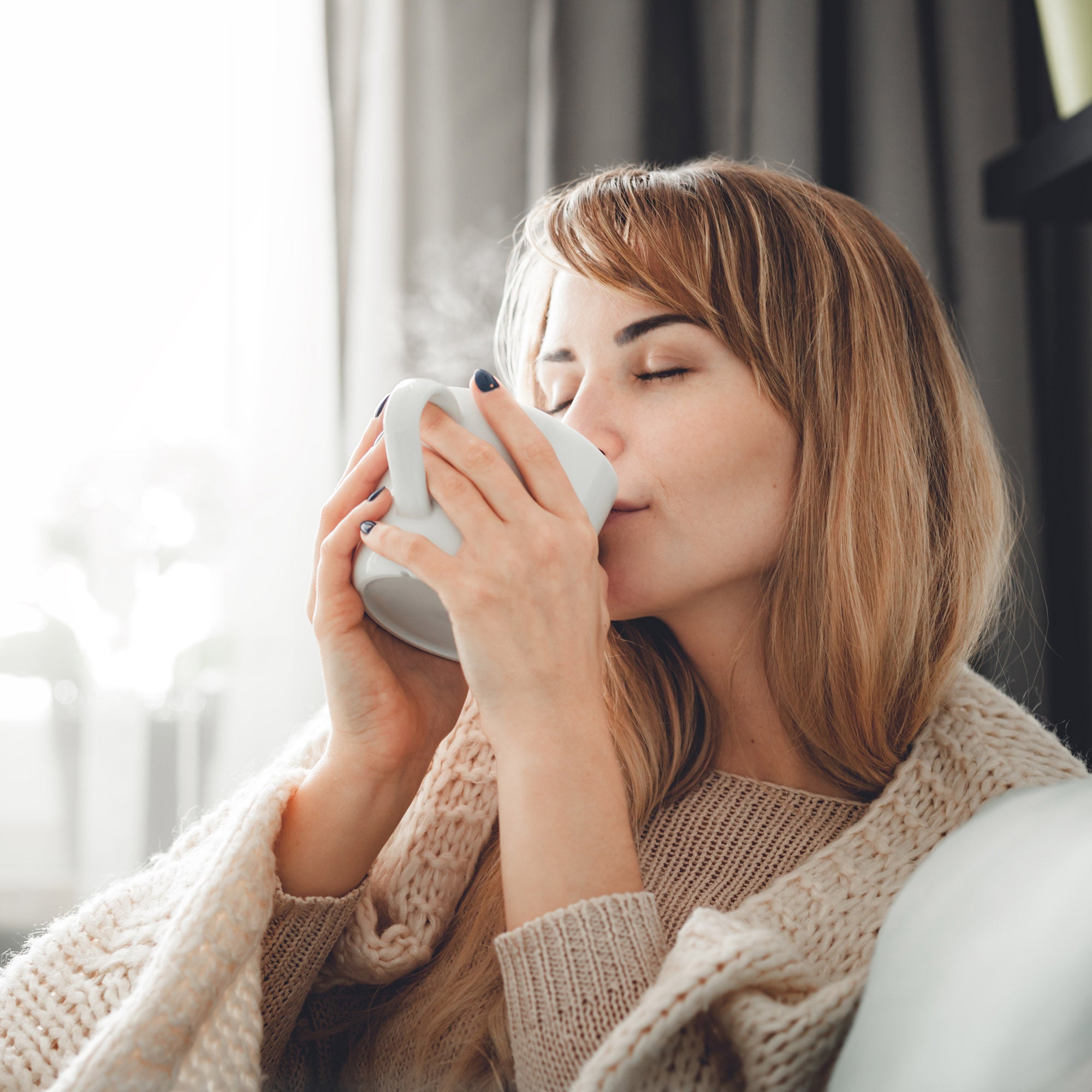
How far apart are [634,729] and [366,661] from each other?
0.94 ft

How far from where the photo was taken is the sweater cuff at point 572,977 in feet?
1.79

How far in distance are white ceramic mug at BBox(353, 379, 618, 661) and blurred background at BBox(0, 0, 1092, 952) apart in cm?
74

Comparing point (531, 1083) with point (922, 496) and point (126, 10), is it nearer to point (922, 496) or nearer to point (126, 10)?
point (922, 496)

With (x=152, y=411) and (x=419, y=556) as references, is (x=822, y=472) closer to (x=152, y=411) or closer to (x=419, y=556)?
(x=419, y=556)

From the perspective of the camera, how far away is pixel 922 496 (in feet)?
2.79

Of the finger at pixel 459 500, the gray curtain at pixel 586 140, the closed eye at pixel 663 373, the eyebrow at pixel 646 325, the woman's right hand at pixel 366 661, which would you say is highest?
the gray curtain at pixel 586 140

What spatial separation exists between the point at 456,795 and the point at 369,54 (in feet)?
3.91

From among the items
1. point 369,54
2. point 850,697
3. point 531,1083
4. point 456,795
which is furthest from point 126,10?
point 531,1083

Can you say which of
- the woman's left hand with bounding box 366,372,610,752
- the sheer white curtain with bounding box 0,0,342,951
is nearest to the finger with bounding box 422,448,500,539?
the woman's left hand with bounding box 366,372,610,752

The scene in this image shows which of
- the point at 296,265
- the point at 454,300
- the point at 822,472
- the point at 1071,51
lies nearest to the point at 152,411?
the point at 296,265

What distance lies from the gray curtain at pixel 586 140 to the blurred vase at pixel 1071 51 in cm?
24

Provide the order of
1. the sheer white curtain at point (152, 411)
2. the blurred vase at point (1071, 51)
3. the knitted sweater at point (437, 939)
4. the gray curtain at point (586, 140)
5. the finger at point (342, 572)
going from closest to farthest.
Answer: the knitted sweater at point (437, 939) < the finger at point (342, 572) < the blurred vase at point (1071, 51) < the sheer white curtain at point (152, 411) < the gray curtain at point (586, 140)

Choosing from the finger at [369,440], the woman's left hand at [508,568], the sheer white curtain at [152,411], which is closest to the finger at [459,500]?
the woman's left hand at [508,568]

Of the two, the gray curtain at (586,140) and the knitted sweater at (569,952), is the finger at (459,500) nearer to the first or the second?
the knitted sweater at (569,952)
